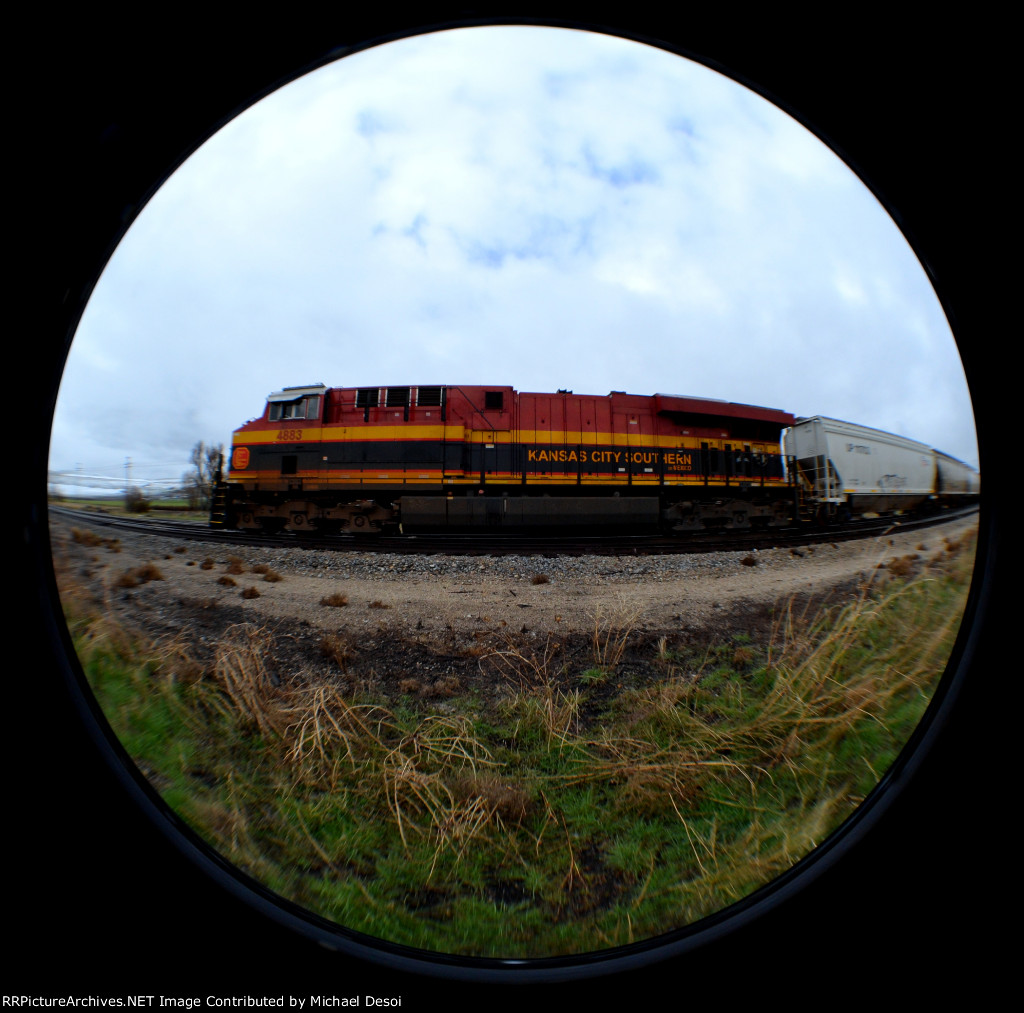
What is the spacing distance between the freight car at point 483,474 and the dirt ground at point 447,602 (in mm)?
246

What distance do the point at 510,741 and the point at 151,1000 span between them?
24.1 inches

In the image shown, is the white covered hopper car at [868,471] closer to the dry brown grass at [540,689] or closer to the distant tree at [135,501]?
the dry brown grass at [540,689]

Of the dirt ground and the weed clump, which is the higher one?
the dirt ground

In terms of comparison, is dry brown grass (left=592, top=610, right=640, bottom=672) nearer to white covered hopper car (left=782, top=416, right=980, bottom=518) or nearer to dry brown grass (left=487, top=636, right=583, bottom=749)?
dry brown grass (left=487, top=636, right=583, bottom=749)

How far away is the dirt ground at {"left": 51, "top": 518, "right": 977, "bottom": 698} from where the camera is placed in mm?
962

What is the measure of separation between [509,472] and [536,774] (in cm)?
234

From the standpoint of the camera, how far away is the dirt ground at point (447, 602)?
96 cm

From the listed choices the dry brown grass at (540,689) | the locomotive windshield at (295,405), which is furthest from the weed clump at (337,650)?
the locomotive windshield at (295,405)

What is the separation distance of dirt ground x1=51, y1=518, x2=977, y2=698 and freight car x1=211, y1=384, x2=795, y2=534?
246 millimetres

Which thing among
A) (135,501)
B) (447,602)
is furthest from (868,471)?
(135,501)

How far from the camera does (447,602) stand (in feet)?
4.35

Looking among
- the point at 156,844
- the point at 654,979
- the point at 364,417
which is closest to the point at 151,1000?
the point at 156,844

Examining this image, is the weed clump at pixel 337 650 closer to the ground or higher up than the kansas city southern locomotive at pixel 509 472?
closer to the ground

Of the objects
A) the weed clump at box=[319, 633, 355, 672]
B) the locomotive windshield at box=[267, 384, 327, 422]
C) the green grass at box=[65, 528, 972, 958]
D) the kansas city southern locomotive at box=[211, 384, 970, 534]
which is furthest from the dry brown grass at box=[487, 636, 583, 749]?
the locomotive windshield at box=[267, 384, 327, 422]
